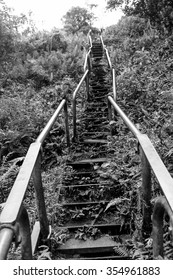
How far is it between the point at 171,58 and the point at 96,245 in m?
7.11

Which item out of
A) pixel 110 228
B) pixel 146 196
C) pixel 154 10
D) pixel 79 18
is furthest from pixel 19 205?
pixel 79 18

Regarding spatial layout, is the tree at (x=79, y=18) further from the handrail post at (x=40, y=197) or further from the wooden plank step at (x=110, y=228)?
the handrail post at (x=40, y=197)

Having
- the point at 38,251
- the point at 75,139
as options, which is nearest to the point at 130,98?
the point at 75,139

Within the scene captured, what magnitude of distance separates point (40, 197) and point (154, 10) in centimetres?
873

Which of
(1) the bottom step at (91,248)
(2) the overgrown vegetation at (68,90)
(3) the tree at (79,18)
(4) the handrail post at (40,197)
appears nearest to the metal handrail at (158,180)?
(2) the overgrown vegetation at (68,90)

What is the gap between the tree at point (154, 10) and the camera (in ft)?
29.0

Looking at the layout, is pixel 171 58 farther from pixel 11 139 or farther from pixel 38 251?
pixel 38 251

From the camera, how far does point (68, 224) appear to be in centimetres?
315

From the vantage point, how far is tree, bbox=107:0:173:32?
884 centimetres

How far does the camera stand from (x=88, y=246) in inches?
109

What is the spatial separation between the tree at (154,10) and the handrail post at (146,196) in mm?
7541

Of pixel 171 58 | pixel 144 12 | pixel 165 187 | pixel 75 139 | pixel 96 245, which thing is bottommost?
pixel 96 245

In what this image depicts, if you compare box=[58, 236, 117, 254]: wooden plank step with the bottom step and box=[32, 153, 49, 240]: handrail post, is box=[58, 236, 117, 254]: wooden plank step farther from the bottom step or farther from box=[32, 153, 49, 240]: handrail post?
box=[32, 153, 49, 240]: handrail post

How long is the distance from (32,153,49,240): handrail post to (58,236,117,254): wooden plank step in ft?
0.85
